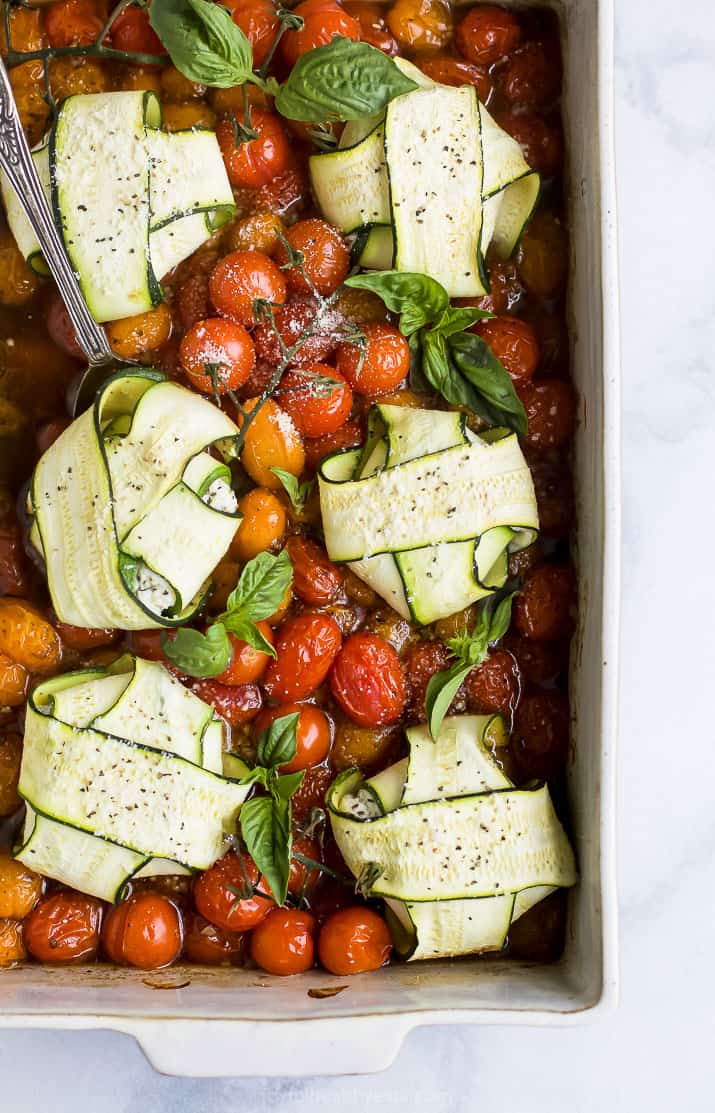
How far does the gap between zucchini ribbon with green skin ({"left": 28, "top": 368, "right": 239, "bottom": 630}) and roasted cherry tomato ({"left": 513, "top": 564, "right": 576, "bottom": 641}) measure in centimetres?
73

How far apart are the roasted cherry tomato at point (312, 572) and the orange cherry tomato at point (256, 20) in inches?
48.2

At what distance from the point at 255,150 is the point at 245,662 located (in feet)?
4.09

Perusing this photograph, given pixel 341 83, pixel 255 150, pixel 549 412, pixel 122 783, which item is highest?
pixel 341 83

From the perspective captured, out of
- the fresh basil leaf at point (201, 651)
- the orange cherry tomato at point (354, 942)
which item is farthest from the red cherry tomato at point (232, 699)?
the orange cherry tomato at point (354, 942)

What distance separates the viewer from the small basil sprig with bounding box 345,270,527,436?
2395 millimetres

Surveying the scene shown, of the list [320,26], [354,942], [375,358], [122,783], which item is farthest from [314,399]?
[354,942]

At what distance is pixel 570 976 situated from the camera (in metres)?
2.44

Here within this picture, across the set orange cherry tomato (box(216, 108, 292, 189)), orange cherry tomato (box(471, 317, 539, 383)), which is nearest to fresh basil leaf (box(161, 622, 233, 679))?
orange cherry tomato (box(471, 317, 539, 383))

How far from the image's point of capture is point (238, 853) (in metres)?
2.49

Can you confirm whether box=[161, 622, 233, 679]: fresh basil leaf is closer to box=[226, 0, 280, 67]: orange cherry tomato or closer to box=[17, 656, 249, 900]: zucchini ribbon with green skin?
box=[17, 656, 249, 900]: zucchini ribbon with green skin

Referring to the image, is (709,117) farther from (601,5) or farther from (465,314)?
(465,314)

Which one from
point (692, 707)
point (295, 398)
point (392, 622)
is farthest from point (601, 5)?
point (692, 707)

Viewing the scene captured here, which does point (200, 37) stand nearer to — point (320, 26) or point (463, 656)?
point (320, 26)

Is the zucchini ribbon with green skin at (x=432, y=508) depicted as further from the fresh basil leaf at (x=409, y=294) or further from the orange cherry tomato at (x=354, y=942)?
the orange cherry tomato at (x=354, y=942)
